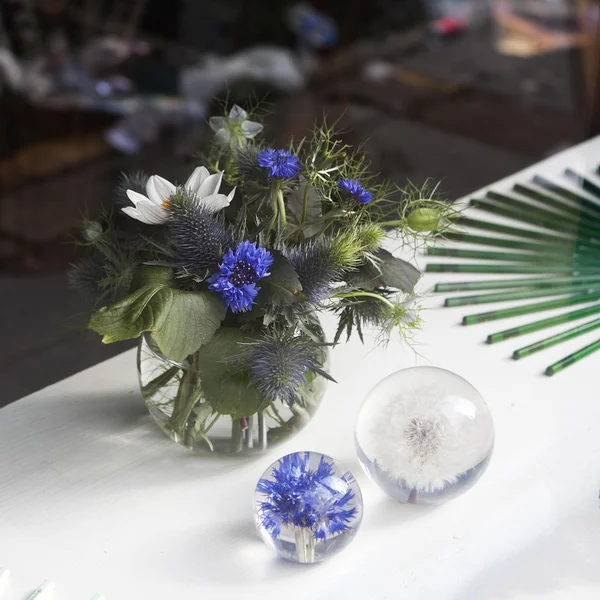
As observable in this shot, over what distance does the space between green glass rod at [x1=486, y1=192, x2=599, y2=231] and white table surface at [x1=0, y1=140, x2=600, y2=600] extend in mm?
325

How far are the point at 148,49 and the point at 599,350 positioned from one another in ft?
6.86

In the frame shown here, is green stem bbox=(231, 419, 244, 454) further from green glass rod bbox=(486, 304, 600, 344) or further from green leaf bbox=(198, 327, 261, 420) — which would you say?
green glass rod bbox=(486, 304, 600, 344)

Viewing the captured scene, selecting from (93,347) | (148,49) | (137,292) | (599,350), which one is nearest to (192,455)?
(137,292)

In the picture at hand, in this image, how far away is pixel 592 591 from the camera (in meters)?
0.70

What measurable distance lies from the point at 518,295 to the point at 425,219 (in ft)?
1.31

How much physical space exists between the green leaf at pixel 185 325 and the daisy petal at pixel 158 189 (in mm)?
82

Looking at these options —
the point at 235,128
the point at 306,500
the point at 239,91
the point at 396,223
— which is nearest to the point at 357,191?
the point at 396,223

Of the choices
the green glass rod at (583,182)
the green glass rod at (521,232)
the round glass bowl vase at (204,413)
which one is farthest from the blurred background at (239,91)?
the round glass bowl vase at (204,413)

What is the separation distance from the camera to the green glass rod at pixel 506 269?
110 cm

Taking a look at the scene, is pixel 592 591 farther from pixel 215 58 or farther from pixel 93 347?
pixel 215 58

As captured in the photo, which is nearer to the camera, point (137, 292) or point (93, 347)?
point (137, 292)

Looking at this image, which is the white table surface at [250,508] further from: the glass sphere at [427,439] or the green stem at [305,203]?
the green stem at [305,203]

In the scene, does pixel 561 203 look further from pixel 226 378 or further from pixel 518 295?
pixel 226 378

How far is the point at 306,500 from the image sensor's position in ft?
2.19
